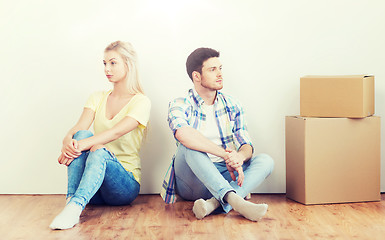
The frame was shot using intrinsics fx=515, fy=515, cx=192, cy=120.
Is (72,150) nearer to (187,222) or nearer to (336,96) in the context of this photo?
(187,222)

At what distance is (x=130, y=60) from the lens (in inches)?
109

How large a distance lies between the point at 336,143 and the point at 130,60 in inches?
46.6

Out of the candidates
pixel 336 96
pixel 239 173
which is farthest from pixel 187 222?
pixel 336 96

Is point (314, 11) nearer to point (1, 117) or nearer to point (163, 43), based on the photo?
point (163, 43)

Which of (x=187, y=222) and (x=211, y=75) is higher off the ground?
(x=211, y=75)

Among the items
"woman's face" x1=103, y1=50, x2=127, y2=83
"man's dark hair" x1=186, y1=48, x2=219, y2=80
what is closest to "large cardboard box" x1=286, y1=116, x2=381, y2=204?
"man's dark hair" x1=186, y1=48, x2=219, y2=80

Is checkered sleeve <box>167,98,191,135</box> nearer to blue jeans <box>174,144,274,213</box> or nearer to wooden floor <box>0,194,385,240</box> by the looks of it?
blue jeans <box>174,144,274,213</box>

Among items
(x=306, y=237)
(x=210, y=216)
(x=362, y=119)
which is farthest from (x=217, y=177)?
(x=362, y=119)

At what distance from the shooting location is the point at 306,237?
2105mm

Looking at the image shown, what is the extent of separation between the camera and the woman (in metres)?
2.37

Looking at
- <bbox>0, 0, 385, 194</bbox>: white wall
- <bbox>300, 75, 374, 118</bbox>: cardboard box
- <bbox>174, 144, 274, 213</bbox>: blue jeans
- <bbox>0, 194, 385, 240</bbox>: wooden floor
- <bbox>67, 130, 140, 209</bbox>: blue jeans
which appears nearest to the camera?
<bbox>0, 194, 385, 240</bbox>: wooden floor

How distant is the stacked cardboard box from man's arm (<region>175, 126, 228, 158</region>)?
0.49m

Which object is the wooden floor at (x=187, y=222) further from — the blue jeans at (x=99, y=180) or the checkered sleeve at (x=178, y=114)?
the checkered sleeve at (x=178, y=114)

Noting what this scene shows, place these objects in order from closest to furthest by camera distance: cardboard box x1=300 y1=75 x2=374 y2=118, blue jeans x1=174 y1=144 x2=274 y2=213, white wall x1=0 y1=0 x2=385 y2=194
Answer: blue jeans x1=174 y1=144 x2=274 y2=213 < cardboard box x1=300 y1=75 x2=374 y2=118 < white wall x1=0 y1=0 x2=385 y2=194
